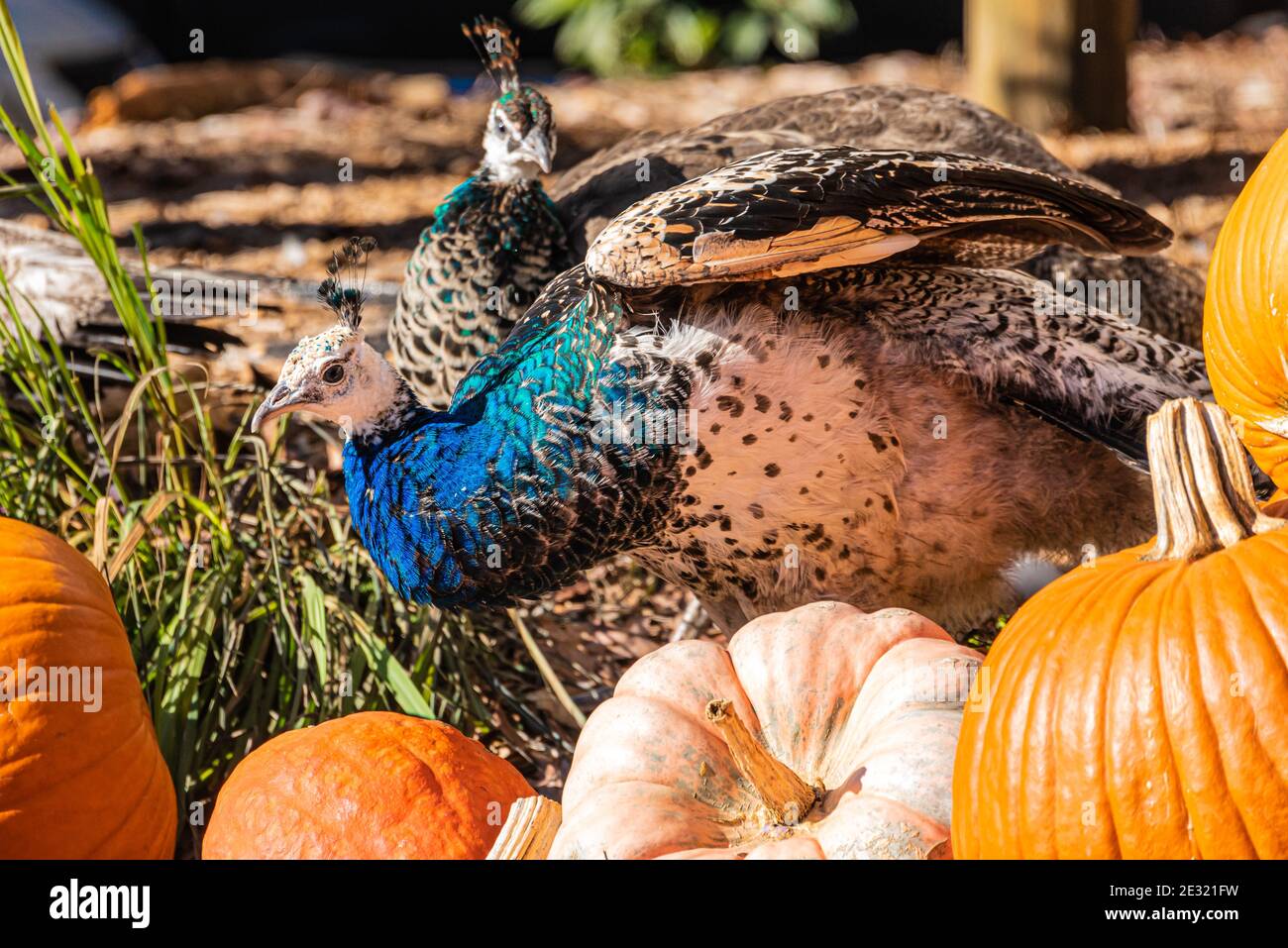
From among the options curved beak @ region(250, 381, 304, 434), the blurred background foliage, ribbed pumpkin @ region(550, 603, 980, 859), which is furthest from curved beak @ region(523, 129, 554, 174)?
the blurred background foliage

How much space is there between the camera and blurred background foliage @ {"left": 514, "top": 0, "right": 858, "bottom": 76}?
30.5ft

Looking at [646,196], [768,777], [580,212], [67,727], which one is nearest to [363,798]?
[67,727]

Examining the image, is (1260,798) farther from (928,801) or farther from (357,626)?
(357,626)

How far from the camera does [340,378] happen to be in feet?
9.37

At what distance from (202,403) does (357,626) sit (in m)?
1.06

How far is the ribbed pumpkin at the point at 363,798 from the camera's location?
2383mm

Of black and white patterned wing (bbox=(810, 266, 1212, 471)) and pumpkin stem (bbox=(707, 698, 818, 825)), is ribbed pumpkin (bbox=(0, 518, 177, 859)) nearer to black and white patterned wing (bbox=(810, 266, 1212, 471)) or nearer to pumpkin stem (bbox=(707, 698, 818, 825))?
pumpkin stem (bbox=(707, 698, 818, 825))

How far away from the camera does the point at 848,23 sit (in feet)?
30.9

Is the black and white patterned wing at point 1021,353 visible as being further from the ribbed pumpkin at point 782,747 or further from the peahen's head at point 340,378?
the peahen's head at point 340,378

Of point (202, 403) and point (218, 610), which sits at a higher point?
point (202, 403)

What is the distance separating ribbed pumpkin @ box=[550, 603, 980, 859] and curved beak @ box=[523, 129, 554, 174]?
1.71m

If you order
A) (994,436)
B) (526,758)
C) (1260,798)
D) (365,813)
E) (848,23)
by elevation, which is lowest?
(526,758)
